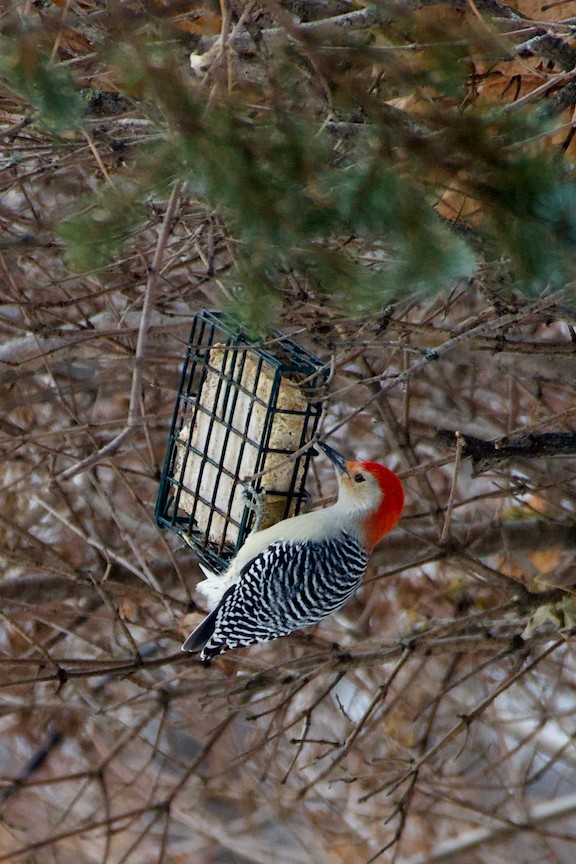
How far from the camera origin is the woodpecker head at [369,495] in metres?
5.05

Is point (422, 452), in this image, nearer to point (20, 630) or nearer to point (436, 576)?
point (436, 576)

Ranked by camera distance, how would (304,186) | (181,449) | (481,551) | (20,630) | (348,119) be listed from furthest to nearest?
(481,551) < (181,449) < (20,630) < (348,119) < (304,186)

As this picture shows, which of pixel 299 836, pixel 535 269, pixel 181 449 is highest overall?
pixel 535 269

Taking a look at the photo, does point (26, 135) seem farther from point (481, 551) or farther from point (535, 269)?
point (481, 551)

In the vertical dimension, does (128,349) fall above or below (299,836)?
above

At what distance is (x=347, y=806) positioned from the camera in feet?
28.0

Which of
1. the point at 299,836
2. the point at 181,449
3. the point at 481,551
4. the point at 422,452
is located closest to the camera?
the point at 181,449

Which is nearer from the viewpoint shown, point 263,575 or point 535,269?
point 535,269

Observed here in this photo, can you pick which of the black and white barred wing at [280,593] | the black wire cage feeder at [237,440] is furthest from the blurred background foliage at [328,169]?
the black and white barred wing at [280,593]

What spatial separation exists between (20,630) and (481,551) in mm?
3458

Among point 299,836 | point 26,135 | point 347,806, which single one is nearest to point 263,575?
point 26,135

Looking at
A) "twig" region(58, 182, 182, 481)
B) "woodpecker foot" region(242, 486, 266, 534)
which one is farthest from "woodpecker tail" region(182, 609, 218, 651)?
"twig" region(58, 182, 182, 481)

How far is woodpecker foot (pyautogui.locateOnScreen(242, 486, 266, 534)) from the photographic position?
15.9 ft

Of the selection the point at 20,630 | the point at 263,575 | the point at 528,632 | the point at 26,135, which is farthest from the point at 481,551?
the point at 26,135
